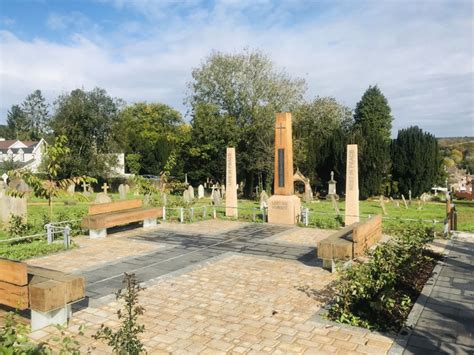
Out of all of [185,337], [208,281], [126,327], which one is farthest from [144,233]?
[126,327]

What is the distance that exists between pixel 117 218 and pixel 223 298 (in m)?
6.72

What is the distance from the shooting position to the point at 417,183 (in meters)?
32.6

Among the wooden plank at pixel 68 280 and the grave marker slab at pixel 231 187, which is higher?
the grave marker slab at pixel 231 187

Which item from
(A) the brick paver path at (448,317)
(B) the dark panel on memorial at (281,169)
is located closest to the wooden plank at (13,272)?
(A) the brick paver path at (448,317)

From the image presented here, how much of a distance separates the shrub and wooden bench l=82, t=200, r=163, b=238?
24.9 ft

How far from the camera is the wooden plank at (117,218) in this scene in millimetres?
12289

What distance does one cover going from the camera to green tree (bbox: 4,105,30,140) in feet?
248

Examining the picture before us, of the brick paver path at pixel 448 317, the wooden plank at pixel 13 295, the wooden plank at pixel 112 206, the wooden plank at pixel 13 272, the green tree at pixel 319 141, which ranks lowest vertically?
the brick paver path at pixel 448 317

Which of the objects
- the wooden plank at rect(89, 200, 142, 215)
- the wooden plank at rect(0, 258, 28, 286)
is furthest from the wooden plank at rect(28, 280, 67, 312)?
the wooden plank at rect(89, 200, 142, 215)

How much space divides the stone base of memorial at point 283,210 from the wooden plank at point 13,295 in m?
10.8

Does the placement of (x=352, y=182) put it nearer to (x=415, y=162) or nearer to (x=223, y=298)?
(x=223, y=298)

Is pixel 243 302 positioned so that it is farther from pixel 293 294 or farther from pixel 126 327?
pixel 126 327

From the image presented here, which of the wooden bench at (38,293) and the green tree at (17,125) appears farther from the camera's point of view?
the green tree at (17,125)

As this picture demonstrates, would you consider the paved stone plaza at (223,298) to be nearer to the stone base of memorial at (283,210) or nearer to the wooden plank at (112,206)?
the wooden plank at (112,206)
